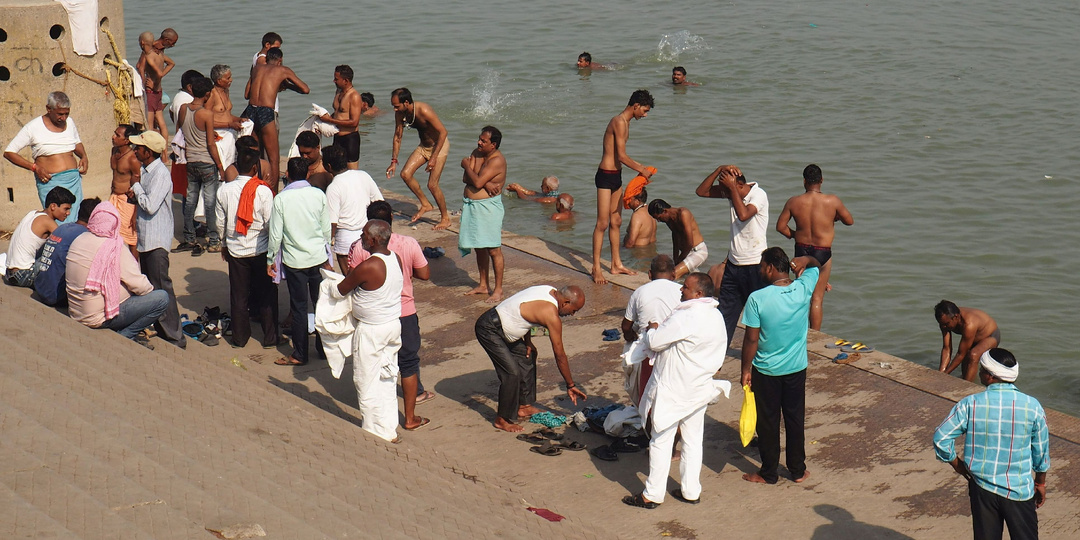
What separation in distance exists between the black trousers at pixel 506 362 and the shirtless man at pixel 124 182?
144 inches

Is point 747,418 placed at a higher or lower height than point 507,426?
higher

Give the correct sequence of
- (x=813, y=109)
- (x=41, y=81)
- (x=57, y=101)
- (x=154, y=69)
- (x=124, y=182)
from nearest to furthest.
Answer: (x=124, y=182) → (x=57, y=101) → (x=41, y=81) → (x=154, y=69) → (x=813, y=109)

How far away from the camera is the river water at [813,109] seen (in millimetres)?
12562

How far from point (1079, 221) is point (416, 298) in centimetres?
933

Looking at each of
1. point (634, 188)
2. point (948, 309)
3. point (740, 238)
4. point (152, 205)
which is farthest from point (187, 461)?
point (634, 188)

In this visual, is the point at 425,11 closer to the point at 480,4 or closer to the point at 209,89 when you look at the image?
the point at 480,4

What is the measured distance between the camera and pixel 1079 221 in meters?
14.2

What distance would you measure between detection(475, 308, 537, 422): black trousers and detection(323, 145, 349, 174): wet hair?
2.15m

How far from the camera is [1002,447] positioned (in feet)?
17.6

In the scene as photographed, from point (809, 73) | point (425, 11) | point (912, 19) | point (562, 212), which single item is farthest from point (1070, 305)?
point (425, 11)

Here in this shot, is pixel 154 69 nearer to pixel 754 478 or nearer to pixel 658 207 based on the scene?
pixel 658 207

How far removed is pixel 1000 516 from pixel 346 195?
5.52 meters

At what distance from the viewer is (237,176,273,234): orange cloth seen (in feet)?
27.9

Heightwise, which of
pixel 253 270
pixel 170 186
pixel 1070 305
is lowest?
pixel 1070 305
